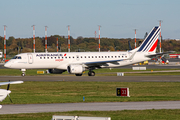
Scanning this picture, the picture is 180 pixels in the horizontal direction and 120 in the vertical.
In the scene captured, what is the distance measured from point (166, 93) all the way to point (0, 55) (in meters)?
147

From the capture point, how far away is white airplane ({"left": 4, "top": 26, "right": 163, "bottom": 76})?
55656 mm

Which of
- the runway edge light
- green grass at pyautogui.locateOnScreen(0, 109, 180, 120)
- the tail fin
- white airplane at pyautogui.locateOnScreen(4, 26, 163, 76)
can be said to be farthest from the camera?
the tail fin

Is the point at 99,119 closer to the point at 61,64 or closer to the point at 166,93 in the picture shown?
the point at 166,93

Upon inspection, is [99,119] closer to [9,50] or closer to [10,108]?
[10,108]

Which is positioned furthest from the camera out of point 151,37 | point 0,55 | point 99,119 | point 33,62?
point 0,55

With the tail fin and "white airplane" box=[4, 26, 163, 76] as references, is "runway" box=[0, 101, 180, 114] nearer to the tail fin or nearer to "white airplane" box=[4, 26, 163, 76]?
"white airplane" box=[4, 26, 163, 76]

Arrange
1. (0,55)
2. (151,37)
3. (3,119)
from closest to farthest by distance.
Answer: (3,119)
(151,37)
(0,55)

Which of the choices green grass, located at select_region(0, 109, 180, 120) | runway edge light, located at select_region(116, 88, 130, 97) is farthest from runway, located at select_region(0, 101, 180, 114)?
runway edge light, located at select_region(116, 88, 130, 97)

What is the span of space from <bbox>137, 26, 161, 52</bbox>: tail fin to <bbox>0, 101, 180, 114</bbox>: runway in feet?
123

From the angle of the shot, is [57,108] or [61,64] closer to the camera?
[57,108]

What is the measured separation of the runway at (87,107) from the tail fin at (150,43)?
37.4 meters

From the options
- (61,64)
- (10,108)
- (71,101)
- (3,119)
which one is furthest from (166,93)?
(61,64)

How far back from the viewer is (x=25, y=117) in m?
19.5

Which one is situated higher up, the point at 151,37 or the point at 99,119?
the point at 151,37
